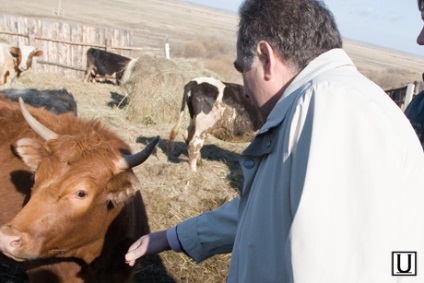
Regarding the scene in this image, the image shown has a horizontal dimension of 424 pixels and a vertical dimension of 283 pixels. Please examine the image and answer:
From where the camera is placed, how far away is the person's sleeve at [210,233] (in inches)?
97.0

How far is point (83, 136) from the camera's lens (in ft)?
10.9

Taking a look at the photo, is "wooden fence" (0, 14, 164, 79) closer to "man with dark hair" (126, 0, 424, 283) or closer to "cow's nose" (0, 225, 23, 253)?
"cow's nose" (0, 225, 23, 253)

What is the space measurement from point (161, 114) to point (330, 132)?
12012 mm

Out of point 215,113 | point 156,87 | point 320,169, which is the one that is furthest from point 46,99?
point 320,169

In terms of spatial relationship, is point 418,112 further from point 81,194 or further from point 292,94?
point 81,194

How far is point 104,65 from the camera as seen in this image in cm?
1850

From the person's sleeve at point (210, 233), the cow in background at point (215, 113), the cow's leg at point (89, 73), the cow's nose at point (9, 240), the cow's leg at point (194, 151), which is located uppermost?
the person's sleeve at point (210, 233)

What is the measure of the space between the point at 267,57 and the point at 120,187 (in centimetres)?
185

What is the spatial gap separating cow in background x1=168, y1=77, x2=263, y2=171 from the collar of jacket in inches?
314

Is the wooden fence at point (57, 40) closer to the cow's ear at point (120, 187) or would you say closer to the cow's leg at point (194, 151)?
the cow's leg at point (194, 151)

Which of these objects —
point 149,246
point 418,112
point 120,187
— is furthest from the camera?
point 120,187

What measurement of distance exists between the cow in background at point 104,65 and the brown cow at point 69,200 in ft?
49.1

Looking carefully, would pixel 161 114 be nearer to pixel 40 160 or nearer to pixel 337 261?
pixel 40 160

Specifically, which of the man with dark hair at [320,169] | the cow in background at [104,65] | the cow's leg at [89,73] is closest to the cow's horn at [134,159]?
the man with dark hair at [320,169]
